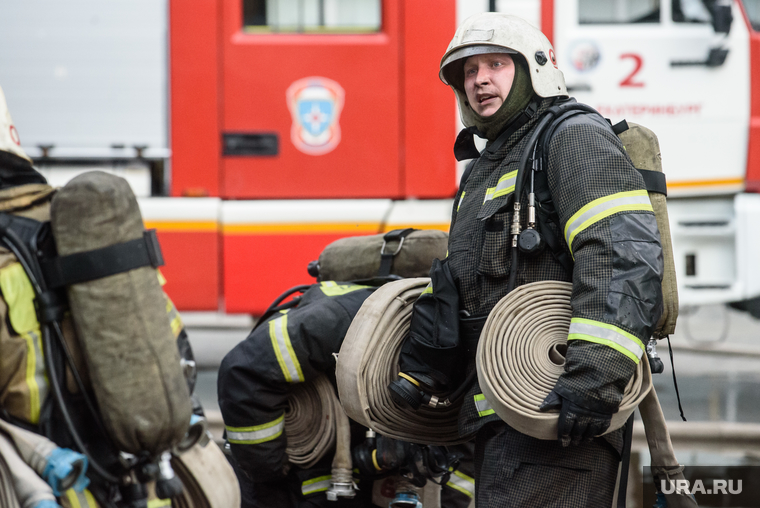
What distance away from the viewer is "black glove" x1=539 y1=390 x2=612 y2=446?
1.87 meters

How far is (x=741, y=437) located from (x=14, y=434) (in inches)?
168

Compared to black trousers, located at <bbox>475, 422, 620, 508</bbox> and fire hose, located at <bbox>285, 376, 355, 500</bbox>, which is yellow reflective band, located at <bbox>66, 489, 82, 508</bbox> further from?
black trousers, located at <bbox>475, 422, 620, 508</bbox>

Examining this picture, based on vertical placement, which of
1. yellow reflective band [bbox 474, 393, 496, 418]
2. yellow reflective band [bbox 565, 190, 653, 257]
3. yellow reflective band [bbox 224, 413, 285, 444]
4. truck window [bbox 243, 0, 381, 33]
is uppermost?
truck window [bbox 243, 0, 381, 33]

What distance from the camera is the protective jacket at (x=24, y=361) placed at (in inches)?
73.7

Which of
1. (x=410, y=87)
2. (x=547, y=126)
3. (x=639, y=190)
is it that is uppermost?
(x=410, y=87)

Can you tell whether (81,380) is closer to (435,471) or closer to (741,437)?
(435,471)

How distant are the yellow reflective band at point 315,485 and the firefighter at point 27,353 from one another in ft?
2.61

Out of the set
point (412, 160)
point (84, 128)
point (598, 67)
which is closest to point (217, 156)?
point (84, 128)

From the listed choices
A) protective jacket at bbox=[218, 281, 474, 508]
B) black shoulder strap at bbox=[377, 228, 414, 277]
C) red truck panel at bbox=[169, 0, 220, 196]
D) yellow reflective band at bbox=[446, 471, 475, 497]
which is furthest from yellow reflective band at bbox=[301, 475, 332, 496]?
red truck panel at bbox=[169, 0, 220, 196]

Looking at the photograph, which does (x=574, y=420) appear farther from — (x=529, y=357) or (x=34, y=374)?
(x=34, y=374)

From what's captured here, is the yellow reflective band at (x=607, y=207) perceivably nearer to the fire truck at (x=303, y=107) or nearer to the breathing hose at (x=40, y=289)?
the breathing hose at (x=40, y=289)

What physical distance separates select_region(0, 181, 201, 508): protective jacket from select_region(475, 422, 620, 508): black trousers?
1047mm

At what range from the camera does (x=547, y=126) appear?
224cm

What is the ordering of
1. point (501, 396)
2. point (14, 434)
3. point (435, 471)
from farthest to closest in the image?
1. point (435, 471)
2. point (501, 396)
3. point (14, 434)
